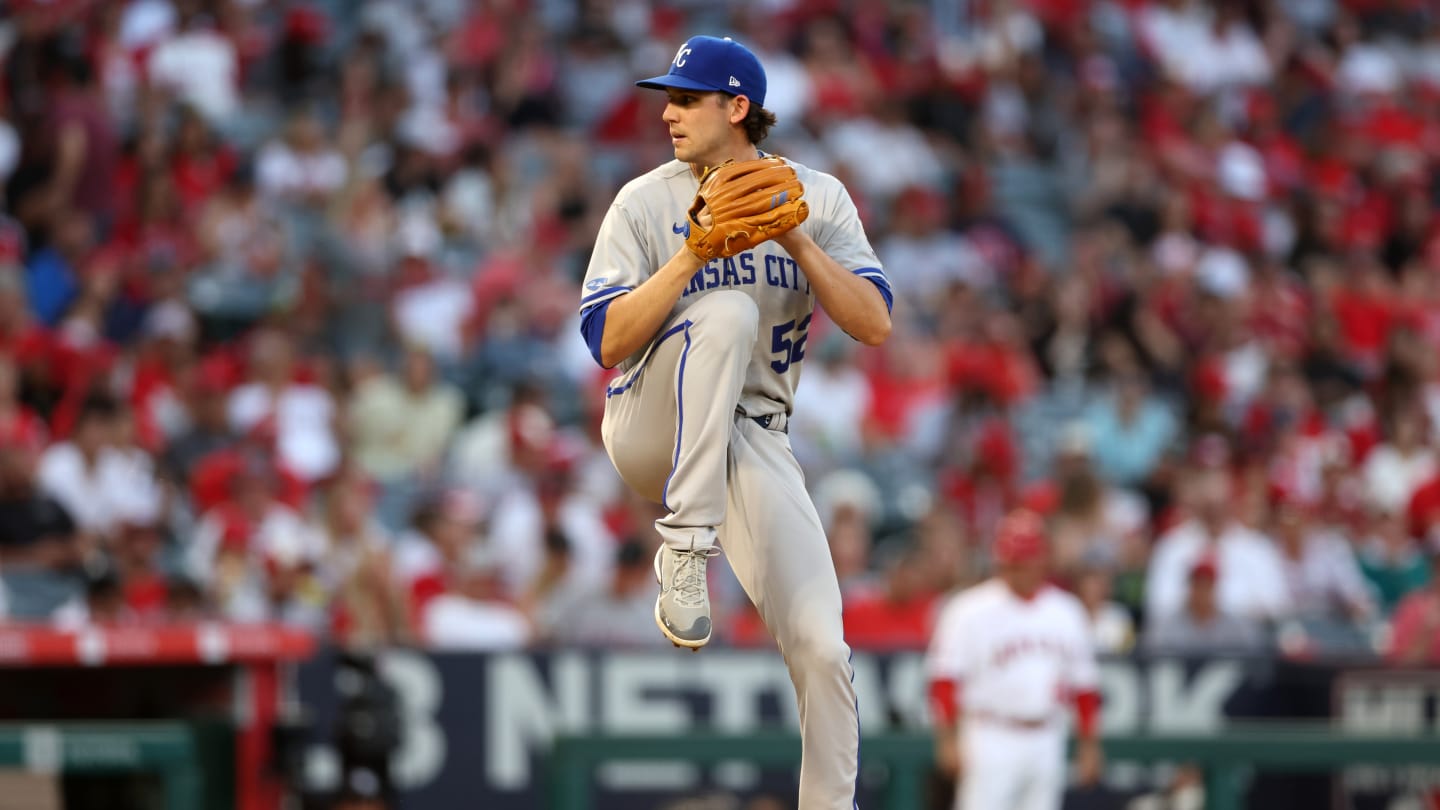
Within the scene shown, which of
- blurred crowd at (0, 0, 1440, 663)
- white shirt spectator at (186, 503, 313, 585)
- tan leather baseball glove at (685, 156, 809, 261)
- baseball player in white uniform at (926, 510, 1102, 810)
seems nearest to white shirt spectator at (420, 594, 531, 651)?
blurred crowd at (0, 0, 1440, 663)

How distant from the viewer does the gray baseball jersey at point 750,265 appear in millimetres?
4801

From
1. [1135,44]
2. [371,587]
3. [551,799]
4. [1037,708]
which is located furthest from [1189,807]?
[1135,44]

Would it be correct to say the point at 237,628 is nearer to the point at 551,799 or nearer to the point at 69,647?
the point at 69,647

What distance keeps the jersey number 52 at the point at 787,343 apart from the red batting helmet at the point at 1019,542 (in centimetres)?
471

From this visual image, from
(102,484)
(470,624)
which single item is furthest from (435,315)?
(470,624)

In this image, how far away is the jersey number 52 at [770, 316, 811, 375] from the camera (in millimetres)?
4969

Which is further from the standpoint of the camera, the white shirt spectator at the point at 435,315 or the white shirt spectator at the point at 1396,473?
the white shirt spectator at the point at 1396,473

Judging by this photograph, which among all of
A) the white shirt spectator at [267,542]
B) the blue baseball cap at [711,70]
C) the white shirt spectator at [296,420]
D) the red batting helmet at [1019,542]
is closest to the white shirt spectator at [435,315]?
the white shirt spectator at [296,420]

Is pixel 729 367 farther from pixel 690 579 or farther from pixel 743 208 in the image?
pixel 690 579

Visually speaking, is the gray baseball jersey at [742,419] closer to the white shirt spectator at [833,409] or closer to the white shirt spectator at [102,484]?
the white shirt spectator at [102,484]

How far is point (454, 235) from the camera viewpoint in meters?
12.7

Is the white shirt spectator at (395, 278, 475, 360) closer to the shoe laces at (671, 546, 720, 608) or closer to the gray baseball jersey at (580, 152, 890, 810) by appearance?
the gray baseball jersey at (580, 152, 890, 810)

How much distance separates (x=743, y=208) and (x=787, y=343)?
601mm

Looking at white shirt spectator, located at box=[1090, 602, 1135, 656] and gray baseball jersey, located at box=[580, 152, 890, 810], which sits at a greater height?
gray baseball jersey, located at box=[580, 152, 890, 810]
